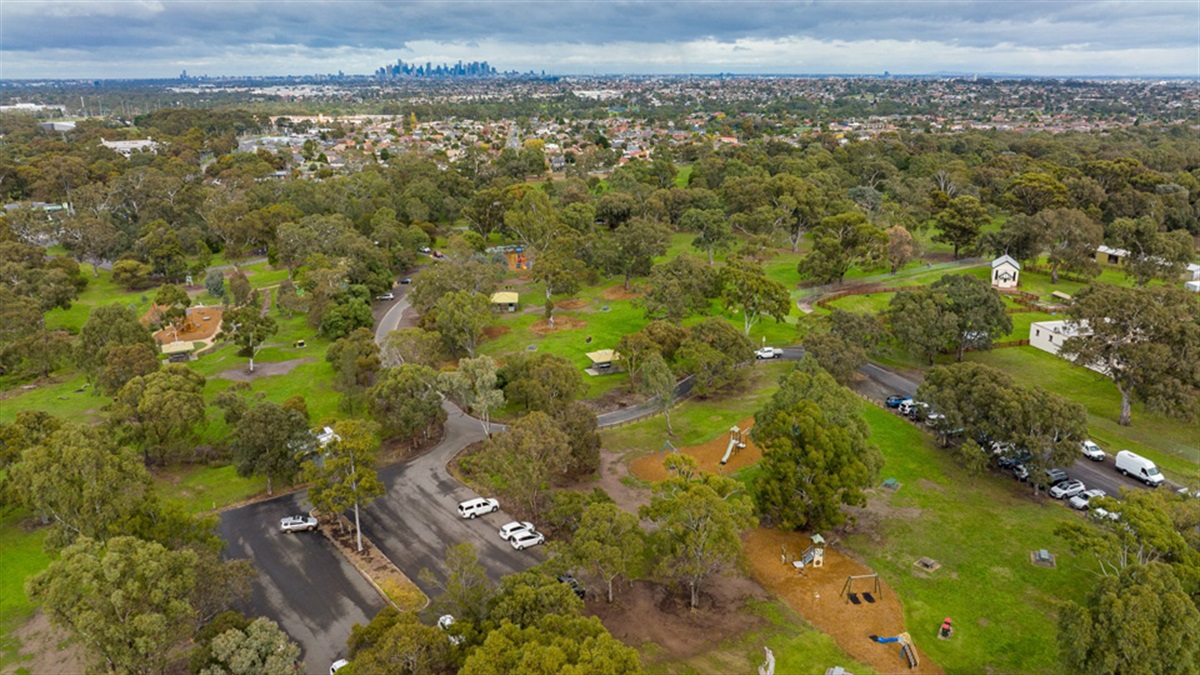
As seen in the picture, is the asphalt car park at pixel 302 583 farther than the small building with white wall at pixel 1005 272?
No

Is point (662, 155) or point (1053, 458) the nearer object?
point (1053, 458)

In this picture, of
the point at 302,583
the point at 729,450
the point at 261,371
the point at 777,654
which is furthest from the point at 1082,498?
the point at 261,371

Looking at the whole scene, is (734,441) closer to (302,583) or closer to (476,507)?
(476,507)

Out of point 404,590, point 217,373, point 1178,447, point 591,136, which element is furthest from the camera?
point 591,136

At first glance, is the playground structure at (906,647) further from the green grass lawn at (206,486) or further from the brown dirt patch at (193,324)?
the brown dirt patch at (193,324)

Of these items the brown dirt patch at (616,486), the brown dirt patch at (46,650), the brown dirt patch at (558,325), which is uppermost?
the brown dirt patch at (558,325)

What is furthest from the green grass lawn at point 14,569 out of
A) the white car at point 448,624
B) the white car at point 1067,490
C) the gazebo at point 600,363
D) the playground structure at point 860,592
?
the white car at point 1067,490

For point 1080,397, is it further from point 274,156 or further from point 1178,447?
point 274,156

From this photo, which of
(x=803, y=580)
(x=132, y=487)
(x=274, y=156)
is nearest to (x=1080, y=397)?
(x=803, y=580)
